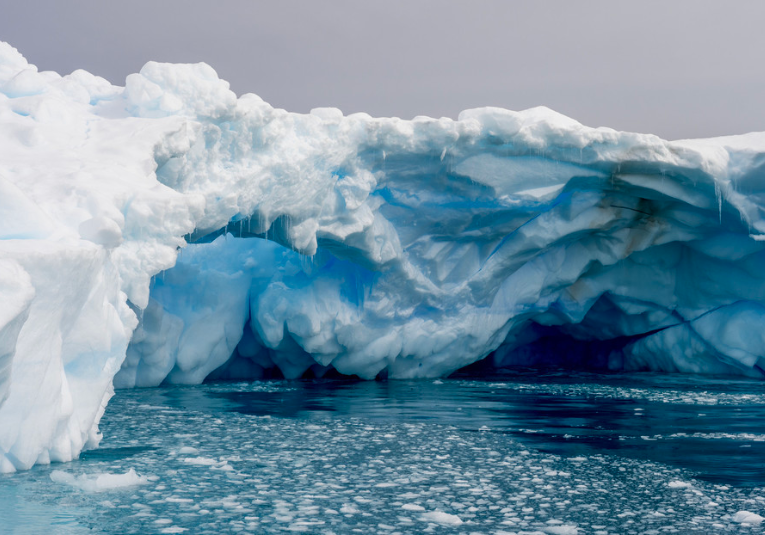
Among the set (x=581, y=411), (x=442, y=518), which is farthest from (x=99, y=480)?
(x=581, y=411)

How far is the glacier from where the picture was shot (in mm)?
7125

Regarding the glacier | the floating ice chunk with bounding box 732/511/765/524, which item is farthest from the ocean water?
the glacier

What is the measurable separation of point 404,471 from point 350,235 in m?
6.61

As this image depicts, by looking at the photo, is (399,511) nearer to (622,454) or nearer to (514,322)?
(622,454)

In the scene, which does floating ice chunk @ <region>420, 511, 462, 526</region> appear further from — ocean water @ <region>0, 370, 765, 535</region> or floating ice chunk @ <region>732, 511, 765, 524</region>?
floating ice chunk @ <region>732, 511, 765, 524</region>

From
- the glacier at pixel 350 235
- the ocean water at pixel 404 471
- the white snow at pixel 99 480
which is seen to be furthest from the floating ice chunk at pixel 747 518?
the glacier at pixel 350 235

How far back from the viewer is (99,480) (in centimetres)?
503

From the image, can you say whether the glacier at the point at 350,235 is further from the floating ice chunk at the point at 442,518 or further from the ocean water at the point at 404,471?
the floating ice chunk at the point at 442,518

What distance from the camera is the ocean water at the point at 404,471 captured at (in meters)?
4.39

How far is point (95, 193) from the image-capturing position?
6.49 m

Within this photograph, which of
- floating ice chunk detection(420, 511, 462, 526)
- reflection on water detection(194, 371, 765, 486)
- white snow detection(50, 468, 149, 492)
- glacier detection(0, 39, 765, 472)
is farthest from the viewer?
glacier detection(0, 39, 765, 472)

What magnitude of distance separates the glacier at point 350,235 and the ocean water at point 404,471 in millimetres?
915

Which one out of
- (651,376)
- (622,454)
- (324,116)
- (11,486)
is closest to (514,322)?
(651,376)

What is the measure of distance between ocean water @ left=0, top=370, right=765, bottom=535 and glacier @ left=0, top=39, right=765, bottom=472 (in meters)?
0.92
